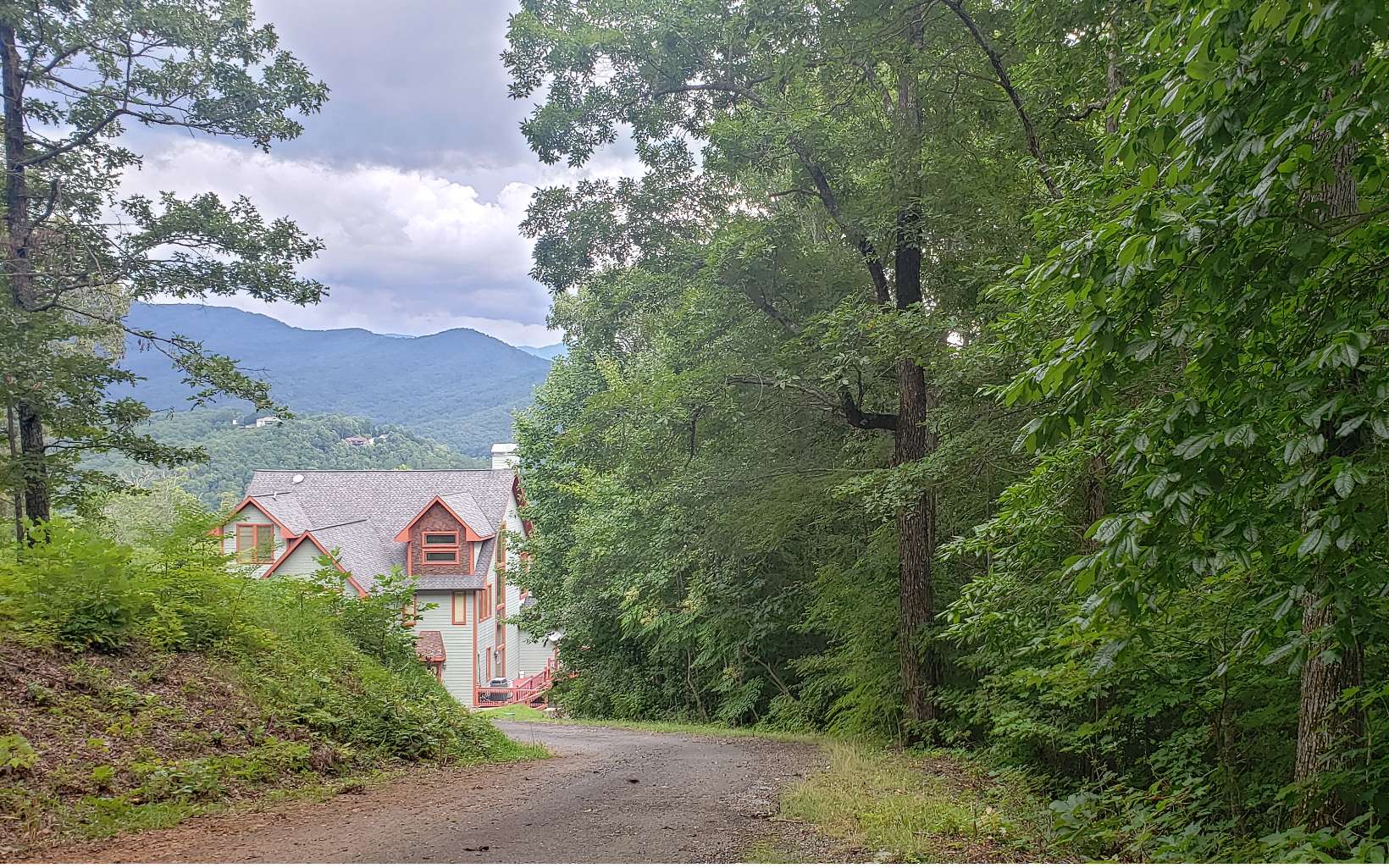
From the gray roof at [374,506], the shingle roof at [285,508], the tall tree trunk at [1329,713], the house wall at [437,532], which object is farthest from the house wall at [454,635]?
the tall tree trunk at [1329,713]

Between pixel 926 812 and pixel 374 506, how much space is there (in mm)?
30728

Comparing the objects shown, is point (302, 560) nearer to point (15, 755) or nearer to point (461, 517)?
point (461, 517)

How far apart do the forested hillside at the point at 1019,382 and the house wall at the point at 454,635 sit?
11.2m

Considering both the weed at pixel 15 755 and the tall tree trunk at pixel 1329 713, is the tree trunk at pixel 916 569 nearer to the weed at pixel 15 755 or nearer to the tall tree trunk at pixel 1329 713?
the tall tree trunk at pixel 1329 713

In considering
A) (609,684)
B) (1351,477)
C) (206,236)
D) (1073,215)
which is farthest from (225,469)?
(1351,477)

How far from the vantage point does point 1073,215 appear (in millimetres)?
5961

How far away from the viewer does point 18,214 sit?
454 inches

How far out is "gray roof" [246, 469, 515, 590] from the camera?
3016 centimetres

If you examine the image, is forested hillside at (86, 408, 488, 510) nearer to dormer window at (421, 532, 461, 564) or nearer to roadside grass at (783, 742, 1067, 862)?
dormer window at (421, 532, 461, 564)

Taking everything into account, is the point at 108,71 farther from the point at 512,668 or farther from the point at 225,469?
the point at 512,668

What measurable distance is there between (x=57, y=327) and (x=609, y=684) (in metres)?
17.3

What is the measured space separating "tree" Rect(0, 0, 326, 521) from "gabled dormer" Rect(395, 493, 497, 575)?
60.0ft

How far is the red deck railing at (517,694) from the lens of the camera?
31922mm

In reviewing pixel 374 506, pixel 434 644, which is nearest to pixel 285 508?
pixel 374 506
